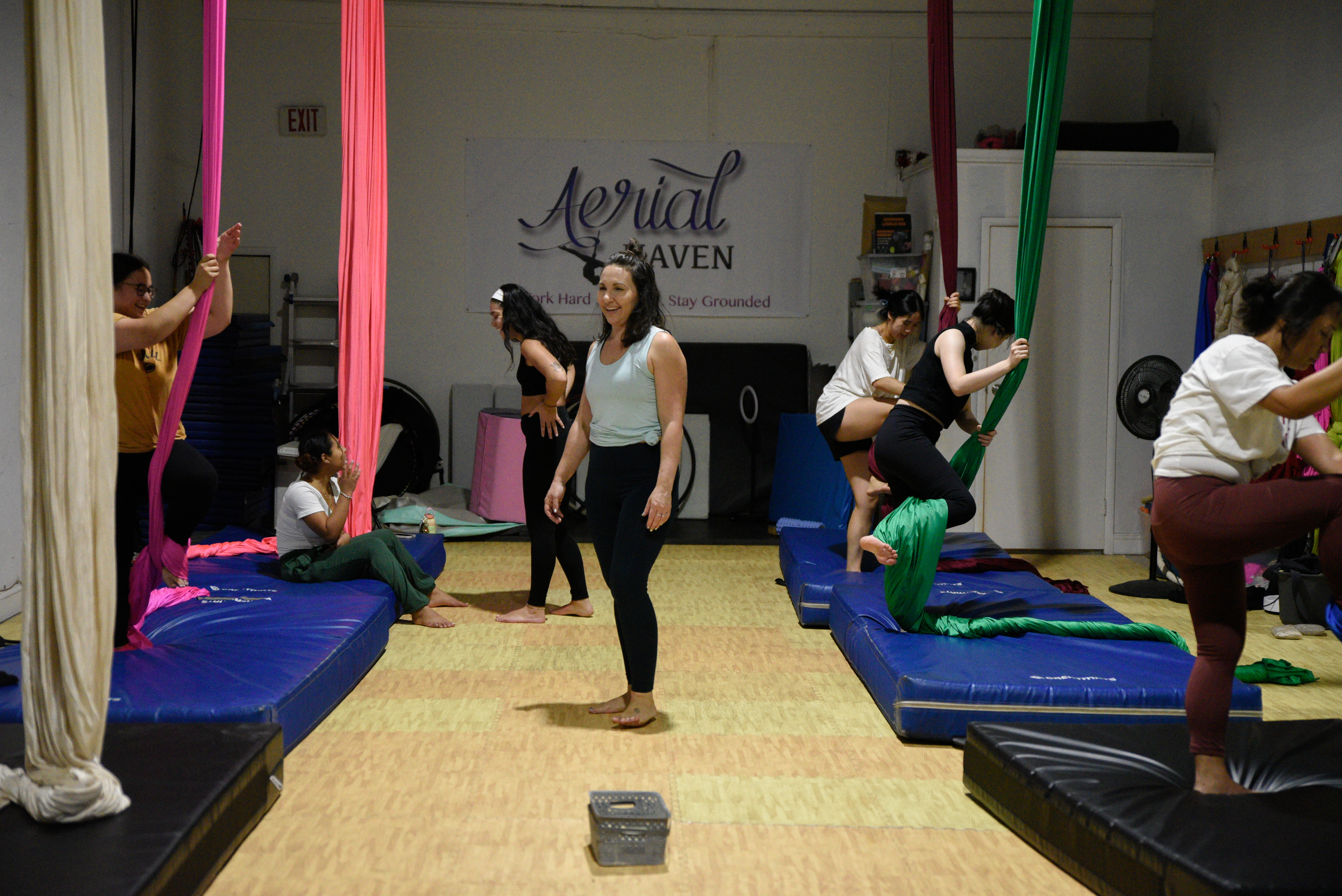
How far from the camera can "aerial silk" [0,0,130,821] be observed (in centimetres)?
220

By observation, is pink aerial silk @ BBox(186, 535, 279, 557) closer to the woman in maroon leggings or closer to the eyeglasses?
the eyeglasses

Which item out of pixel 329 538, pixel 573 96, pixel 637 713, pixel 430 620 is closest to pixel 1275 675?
pixel 637 713

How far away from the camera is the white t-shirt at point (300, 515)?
188 inches

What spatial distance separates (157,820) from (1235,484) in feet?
7.97

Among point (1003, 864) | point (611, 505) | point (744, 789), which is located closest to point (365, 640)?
point (611, 505)

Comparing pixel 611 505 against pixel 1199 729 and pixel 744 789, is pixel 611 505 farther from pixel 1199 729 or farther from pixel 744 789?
pixel 1199 729

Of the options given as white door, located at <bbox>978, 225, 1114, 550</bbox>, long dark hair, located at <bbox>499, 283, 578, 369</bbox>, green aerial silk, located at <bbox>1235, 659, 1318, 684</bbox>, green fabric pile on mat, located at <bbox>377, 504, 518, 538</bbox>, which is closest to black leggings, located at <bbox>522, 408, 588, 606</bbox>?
long dark hair, located at <bbox>499, 283, 578, 369</bbox>

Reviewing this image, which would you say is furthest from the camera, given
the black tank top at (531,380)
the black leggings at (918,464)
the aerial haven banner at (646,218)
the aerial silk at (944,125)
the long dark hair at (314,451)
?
the aerial haven banner at (646,218)

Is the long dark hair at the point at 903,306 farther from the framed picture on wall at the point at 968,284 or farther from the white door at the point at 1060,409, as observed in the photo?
the white door at the point at 1060,409

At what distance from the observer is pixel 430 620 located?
499 cm

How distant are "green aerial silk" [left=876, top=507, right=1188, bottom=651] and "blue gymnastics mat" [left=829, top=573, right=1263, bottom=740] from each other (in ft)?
0.14

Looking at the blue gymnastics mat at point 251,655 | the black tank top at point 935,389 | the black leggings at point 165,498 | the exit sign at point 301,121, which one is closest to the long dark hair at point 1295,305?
the black tank top at point 935,389

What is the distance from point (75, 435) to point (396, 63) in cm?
668

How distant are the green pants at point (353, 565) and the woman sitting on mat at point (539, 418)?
1.67ft
